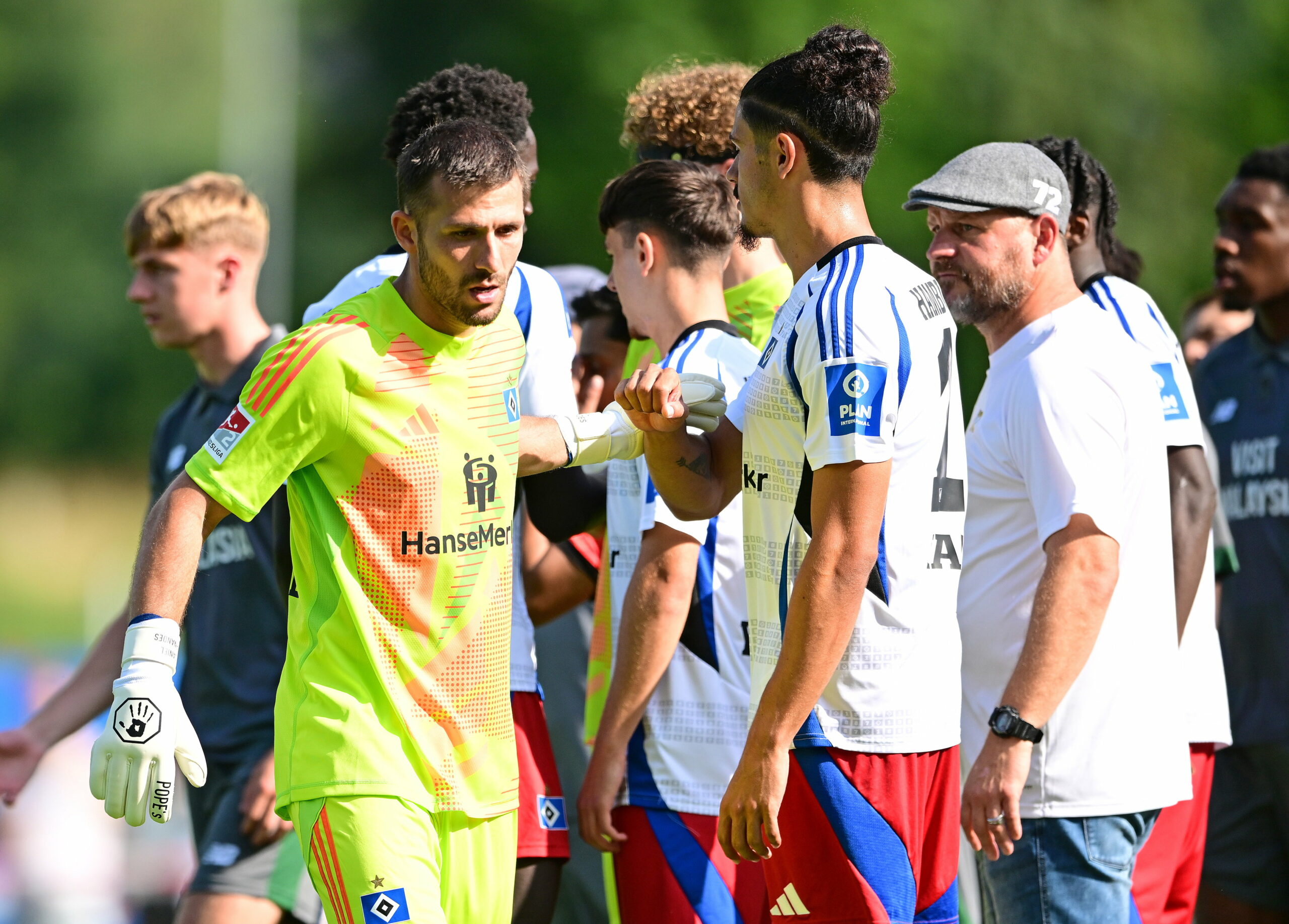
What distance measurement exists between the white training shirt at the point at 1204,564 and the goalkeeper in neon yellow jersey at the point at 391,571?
205 centimetres

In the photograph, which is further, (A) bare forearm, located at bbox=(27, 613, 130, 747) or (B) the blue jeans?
(A) bare forearm, located at bbox=(27, 613, 130, 747)

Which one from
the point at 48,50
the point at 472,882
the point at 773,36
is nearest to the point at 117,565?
the point at 48,50

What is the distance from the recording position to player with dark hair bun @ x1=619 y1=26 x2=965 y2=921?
3.26 metres

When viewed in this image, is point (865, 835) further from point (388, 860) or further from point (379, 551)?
point (379, 551)

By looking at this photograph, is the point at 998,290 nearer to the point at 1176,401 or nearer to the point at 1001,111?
the point at 1176,401

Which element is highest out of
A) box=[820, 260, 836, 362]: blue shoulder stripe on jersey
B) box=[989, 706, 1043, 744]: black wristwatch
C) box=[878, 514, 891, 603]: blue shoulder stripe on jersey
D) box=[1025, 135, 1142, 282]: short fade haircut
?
box=[1025, 135, 1142, 282]: short fade haircut

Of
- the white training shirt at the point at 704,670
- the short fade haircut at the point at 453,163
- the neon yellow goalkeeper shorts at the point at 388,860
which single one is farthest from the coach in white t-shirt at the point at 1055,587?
the short fade haircut at the point at 453,163

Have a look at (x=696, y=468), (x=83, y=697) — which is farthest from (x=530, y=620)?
(x=83, y=697)

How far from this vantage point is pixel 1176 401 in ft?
15.6

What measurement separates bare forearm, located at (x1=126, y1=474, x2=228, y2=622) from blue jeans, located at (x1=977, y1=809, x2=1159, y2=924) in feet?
6.71

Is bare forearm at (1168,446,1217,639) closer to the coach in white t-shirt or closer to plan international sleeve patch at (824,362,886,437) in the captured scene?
the coach in white t-shirt

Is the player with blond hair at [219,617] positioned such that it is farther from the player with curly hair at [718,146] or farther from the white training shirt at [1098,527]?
the white training shirt at [1098,527]

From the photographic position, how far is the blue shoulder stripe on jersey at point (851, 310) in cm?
332

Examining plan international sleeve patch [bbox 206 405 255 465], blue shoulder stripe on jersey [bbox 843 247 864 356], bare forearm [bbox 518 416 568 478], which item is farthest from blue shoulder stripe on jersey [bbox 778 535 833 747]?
plan international sleeve patch [bbox 206 405 255 465]
